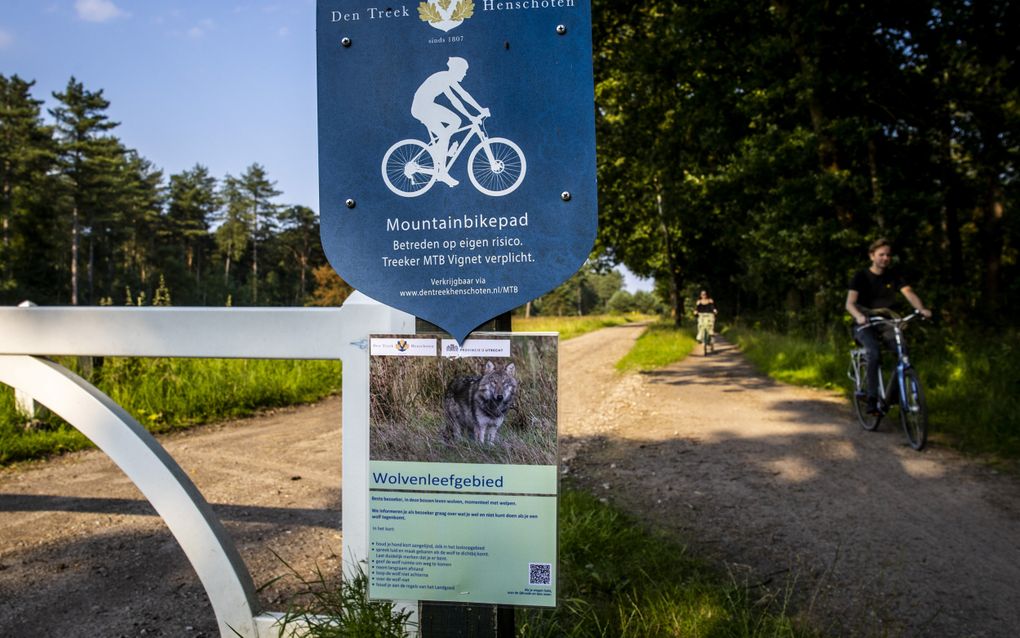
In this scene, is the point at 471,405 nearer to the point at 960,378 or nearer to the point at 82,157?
the point at 960,378

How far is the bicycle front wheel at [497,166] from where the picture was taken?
1.60m

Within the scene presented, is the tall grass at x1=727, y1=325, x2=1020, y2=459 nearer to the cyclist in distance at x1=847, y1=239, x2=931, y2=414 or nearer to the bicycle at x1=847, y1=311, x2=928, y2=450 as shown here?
the bicycle at x1=847, y1=311, x2=928, y2=450

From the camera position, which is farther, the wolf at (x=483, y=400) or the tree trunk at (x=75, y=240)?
the tree trunk at (x=75, y=240)

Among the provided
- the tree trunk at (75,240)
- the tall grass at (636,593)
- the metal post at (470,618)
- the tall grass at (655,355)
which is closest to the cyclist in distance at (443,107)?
the metal post at (470,618)

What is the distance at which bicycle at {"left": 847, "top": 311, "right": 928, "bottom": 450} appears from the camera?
615 cm

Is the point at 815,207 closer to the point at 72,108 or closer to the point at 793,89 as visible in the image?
the point at 793,89

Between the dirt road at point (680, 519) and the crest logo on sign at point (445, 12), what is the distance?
234cm

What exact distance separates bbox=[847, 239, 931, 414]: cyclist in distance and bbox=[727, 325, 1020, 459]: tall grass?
79 centimetres

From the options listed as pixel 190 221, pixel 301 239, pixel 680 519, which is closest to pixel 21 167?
pixel 190 221

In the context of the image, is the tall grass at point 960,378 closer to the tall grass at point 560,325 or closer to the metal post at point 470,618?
the metal post at point 470,618

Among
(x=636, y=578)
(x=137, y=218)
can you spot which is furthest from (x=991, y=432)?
(x=137, y=218)

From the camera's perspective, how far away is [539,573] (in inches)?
63.7

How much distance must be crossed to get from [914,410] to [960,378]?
94.8 inches

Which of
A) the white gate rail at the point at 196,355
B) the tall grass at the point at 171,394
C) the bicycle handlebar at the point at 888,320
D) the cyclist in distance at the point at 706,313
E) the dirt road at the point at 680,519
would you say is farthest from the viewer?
the cyclist in distance at the point at 706,313
